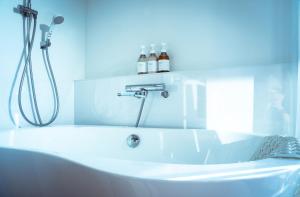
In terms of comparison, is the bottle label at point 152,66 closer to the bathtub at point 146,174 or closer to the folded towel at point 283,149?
the bathtub at point 146,174

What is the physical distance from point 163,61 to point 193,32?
0.27 metres

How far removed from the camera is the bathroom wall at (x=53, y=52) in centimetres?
128

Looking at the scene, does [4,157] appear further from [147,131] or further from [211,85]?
[211,85]

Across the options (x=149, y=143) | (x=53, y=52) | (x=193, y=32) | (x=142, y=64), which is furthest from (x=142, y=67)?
(x=53, y=52)

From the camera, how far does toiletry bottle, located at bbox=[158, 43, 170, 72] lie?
1.39 m

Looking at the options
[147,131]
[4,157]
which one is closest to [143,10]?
[147,131]

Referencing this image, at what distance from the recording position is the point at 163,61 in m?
1.40

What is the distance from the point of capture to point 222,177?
0.42 metres

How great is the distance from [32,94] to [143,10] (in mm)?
963

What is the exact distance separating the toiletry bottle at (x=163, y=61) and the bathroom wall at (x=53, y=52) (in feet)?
2.50

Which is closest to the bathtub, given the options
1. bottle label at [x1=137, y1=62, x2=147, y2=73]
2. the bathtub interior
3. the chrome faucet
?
the bathtub interior

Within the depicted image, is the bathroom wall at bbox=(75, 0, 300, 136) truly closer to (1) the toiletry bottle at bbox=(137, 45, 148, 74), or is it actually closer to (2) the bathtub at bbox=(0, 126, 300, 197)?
(1) the toiletry bottle at bbox=(137, 45, 148, 74)

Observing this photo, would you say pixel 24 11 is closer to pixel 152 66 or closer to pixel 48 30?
pixel 48 30

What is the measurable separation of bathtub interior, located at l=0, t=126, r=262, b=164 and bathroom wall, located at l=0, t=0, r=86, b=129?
0.73 ft
